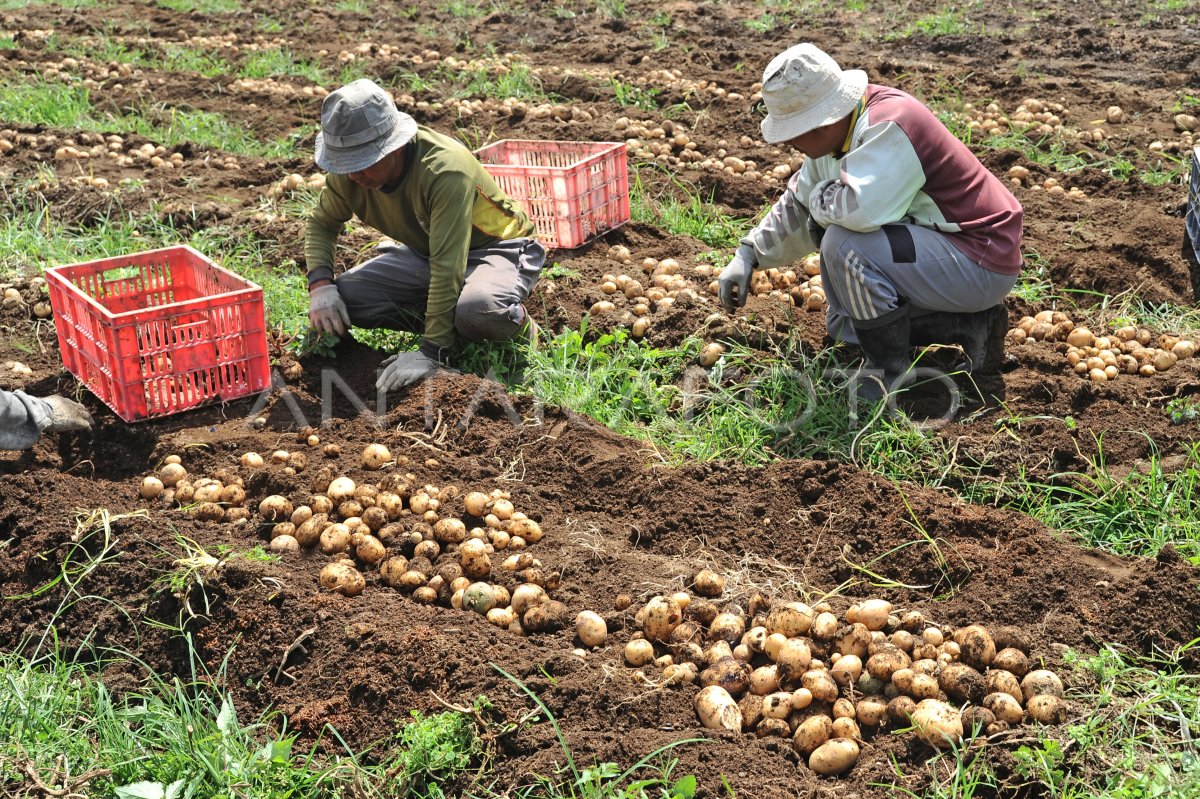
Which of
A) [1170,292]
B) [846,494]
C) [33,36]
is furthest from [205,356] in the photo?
[33,36]

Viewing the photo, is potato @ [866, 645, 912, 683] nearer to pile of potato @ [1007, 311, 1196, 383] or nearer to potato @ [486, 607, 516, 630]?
potato @ [486, 607, 516, 630]

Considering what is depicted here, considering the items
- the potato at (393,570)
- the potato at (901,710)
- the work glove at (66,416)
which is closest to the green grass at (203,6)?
the work glove at (66,416)

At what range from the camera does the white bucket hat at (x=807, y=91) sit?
3686mm

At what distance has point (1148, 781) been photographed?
221 centimetres

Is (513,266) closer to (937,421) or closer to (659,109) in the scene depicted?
(937,421)

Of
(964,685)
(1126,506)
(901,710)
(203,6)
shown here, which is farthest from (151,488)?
(203,6)

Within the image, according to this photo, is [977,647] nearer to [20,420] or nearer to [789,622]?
[789,622]

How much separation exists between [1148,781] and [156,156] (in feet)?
20.9

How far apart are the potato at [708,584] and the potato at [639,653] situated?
0.27 m

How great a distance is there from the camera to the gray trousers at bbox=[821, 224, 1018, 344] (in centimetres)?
386

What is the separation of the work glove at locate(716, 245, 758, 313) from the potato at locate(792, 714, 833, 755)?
6.83 ft

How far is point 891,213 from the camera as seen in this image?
3.79m

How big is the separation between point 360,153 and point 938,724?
2.74m

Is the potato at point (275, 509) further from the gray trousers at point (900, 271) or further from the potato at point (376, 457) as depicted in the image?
the gray trousers at point (900, 271)
